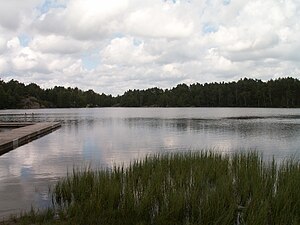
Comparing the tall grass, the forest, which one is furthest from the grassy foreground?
the forest

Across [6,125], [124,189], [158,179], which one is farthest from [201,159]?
[6,125]

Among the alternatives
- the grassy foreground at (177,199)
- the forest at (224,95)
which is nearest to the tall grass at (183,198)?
the grassy foreground at (177,199)

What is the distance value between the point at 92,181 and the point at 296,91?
142874 millimetres

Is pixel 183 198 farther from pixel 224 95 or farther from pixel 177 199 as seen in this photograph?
pixel 224 95

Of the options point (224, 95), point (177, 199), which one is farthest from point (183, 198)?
point (224, 95)

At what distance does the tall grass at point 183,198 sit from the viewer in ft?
26.7

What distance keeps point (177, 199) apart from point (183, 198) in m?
0.21

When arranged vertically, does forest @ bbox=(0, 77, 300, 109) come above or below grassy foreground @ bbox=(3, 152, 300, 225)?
above

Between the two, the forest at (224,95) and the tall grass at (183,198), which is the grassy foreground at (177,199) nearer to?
the tall grass at (183,198)

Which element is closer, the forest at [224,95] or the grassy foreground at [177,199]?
the grassy foreground at [177,199]

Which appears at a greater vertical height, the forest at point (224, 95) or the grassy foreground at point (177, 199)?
the forest at point (224, 95)

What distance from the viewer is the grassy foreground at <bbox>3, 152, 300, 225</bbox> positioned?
814 centimetres

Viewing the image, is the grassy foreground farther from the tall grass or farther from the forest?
the forest

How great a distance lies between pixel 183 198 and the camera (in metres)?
8.87
